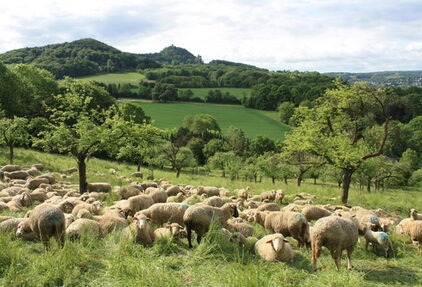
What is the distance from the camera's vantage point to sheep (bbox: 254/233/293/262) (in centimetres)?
847

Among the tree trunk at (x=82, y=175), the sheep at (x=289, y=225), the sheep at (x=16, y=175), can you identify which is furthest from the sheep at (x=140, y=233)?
the sheep at (x=16, y=175)

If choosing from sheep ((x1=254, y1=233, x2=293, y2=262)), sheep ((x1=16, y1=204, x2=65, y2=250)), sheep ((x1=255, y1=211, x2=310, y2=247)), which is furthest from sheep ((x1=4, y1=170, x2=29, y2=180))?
sheep ((x1=254, y1=233, x2=293, y2=262))

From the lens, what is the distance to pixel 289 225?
10.3 m

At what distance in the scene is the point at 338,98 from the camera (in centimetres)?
1980

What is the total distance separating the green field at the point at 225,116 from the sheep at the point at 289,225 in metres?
84.1

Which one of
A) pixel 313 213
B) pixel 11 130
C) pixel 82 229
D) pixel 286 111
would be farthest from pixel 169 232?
pixel 286 111

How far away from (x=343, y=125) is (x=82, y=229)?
17337mm

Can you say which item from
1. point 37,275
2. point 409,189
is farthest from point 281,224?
point 409,189

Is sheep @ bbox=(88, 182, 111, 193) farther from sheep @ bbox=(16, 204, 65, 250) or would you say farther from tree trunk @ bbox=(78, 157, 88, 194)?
sheep @ bbox=(16, 204, 65, 250)

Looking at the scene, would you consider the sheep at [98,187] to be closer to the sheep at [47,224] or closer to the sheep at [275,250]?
the sheep at [47,224]

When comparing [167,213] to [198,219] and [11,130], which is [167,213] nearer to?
[198,219]

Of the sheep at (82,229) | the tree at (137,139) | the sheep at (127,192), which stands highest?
the tree at (137,139)

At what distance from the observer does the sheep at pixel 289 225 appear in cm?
1007

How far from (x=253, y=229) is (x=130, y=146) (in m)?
8.69
